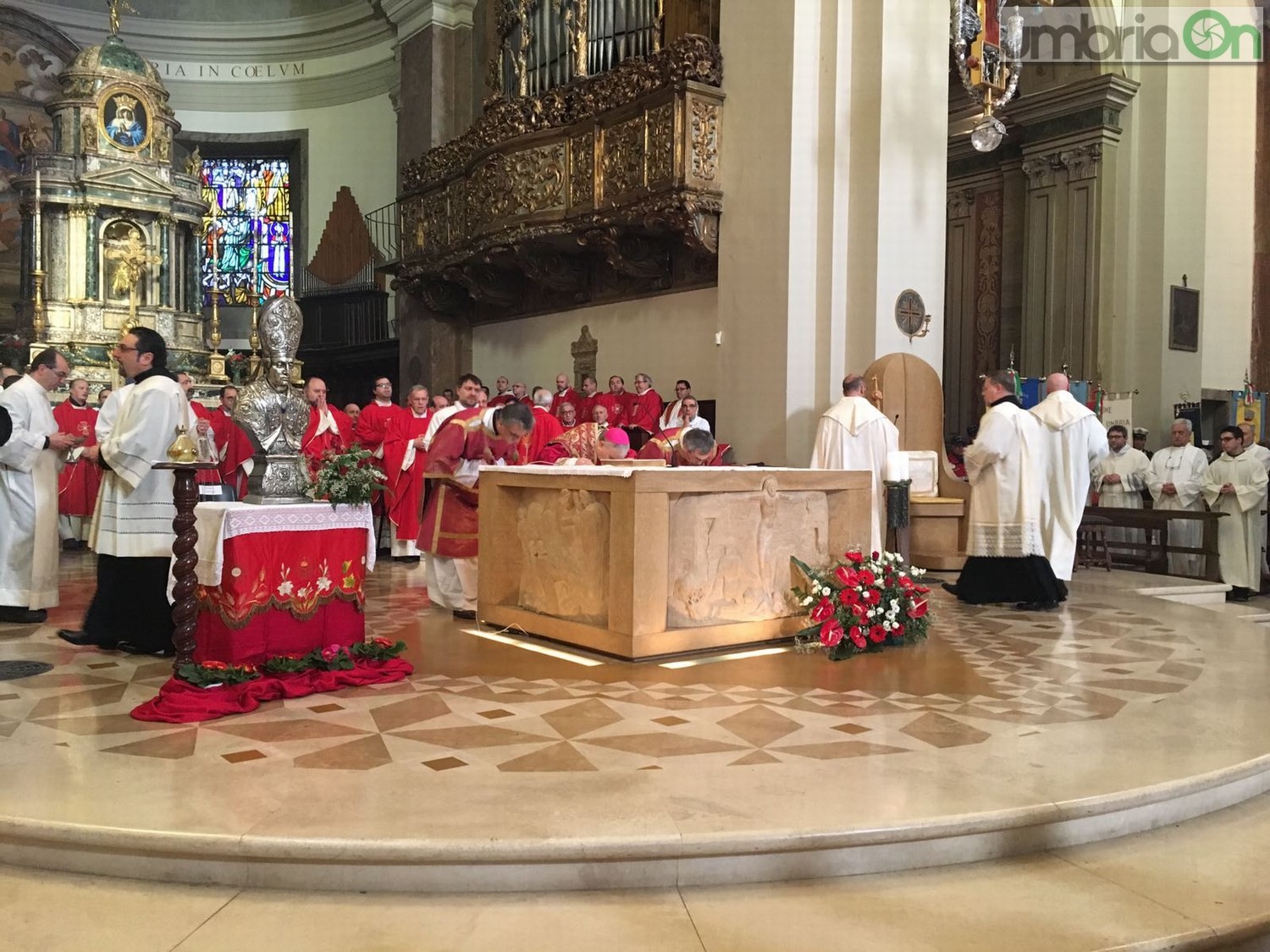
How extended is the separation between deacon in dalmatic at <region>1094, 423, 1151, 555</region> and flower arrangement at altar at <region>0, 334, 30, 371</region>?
11.1 meters

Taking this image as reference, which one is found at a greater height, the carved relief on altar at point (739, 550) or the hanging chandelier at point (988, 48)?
the hanging chandelier at point (988, 48)

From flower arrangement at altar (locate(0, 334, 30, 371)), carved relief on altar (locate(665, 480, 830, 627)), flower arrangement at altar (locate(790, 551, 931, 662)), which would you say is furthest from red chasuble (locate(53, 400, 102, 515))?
flower arrangement at altar (locate(790, 551, 931, 662))

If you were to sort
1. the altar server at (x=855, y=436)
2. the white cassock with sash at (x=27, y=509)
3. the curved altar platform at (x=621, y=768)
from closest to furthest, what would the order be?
the curved altar platform at (x=621, y=768) → the white cassock with sash at (x=27, y=509) → the altar server at (x=855, y=436)

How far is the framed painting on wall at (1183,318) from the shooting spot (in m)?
14.5

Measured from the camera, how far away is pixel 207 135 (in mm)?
21125

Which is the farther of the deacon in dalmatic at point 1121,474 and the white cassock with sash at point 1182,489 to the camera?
the deacon in dalmatic at point 1121,474

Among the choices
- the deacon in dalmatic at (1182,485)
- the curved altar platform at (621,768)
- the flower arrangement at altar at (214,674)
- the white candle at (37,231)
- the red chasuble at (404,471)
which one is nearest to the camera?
the curved altar platform at (621,768)

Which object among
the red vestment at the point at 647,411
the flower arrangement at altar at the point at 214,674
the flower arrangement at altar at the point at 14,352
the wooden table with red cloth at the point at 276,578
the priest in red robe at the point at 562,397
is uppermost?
the flower arrangement at altar at the point at 14,352

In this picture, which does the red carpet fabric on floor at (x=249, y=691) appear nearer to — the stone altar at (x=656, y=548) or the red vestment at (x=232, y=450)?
the stone altar at (x=656, y=548)

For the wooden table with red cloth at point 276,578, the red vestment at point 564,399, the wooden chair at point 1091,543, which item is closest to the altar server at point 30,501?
the wooden table with red cloth at point 276,578

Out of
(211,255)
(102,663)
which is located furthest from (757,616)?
(211,255)

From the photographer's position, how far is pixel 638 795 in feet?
11.5

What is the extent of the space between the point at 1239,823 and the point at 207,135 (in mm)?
21874

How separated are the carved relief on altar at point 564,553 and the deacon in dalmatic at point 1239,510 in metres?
8.14
